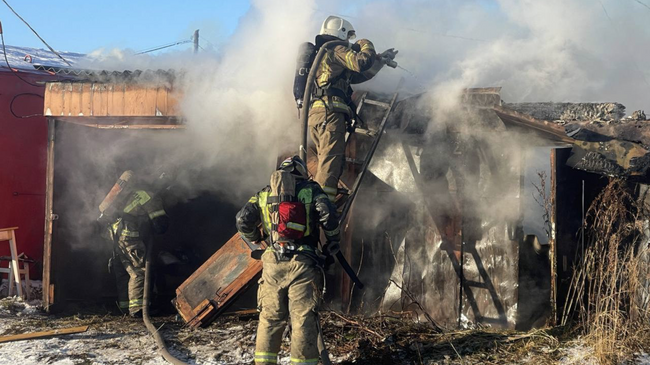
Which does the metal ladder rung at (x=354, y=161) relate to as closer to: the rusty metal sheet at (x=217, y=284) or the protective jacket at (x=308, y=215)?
the protective jacket at (x=308, y=215)

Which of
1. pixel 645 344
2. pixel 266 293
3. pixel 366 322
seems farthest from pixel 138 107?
pixel 645 344

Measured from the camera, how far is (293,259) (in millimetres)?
4488

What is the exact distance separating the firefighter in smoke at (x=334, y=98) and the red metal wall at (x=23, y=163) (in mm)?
6103

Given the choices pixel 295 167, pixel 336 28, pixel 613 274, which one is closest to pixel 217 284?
pixel 295 167

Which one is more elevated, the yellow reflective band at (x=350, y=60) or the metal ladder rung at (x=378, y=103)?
the yellow reflective band at (x=350, y=60)

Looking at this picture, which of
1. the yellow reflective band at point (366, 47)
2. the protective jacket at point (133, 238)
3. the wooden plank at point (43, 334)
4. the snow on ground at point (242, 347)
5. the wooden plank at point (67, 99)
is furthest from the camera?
the wooden plank at point (67, 99)

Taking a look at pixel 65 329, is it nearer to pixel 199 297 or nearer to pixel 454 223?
pixel 199 297

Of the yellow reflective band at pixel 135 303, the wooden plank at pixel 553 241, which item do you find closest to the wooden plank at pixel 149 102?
the yellow reflective band at pixel 135 303

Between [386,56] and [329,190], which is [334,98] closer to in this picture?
[386,56]

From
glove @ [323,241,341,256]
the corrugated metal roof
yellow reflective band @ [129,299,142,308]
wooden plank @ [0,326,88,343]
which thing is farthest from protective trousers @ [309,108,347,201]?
wooden plank @ [0,326,88,343]

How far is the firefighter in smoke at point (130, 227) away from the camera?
6.85 m

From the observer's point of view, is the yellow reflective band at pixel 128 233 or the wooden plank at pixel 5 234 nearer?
the yellow reflective band at pixel 128 233

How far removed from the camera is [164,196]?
8.04 metres

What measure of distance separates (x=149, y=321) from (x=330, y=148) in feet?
9.38
